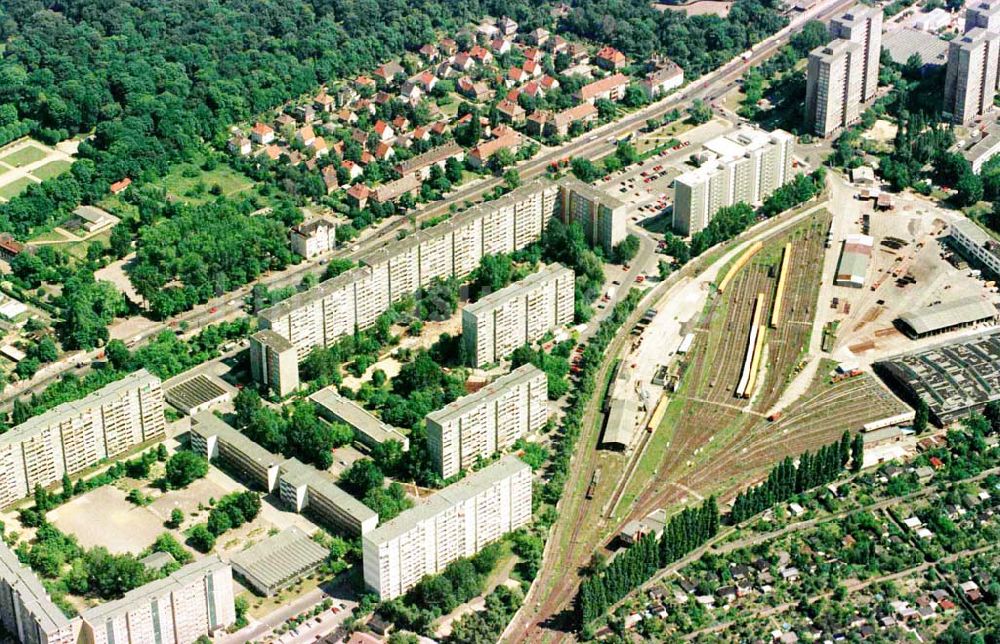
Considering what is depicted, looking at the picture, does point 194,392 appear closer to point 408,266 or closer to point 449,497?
point 408,266

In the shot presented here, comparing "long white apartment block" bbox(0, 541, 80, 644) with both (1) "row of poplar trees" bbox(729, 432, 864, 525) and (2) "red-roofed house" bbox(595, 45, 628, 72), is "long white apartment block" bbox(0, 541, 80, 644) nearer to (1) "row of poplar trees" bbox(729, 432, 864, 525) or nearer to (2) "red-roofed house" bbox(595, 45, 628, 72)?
(1) "row of poplar trees" bbox(729, 432, 864, 525)

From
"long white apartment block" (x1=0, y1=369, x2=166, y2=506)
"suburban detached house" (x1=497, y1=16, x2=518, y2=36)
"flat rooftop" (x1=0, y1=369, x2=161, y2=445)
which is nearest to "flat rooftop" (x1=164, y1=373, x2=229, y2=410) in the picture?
"long white apartment block" (x1=0, y1=369, x2=166, y2=506)

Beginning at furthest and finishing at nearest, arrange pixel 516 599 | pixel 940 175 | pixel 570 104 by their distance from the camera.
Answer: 1. pixel 570 104
2. pixel 940 175
3. pixel 516 599

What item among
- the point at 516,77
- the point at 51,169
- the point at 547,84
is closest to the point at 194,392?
the point at 51,169

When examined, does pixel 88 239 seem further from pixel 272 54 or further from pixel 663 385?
pixel 663 385

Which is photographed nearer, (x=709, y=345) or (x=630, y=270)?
(x=709, y=345)

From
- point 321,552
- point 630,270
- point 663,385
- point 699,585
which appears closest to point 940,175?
point 630,270

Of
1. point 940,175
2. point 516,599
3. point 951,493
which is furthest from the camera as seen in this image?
point 940,175
